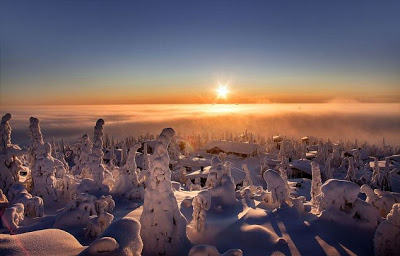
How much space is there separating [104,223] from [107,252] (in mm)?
5279

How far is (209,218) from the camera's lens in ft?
52.5

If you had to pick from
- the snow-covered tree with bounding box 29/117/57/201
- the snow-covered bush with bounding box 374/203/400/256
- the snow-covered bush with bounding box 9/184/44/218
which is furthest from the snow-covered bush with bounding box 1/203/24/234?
the snow-covered bush with bounding box 374/203/400/256

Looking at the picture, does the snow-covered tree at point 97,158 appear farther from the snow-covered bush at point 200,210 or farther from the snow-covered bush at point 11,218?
the snow-covered bush at point 200,210

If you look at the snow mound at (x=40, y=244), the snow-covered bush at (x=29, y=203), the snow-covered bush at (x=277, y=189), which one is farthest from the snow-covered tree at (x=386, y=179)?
the snow mound at (x=40, y=244)

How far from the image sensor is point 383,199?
15180 mm

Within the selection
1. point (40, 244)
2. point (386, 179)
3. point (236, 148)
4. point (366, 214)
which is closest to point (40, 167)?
point (40, 244)

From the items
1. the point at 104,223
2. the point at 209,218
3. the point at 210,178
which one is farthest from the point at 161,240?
the point at 210,178

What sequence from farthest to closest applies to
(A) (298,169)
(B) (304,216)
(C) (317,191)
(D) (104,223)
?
(A) (298,169)
(C) (317,191)
(B) (304,216)
(D) (104,223)

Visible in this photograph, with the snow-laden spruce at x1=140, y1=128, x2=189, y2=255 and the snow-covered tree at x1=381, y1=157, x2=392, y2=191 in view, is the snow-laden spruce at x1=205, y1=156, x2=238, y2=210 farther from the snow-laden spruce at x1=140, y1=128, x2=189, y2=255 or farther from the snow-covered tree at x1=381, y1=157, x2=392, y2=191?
the snow-covered tree at x1=381, y1=157, x2=392, y2=191

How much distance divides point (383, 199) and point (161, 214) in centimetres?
1324

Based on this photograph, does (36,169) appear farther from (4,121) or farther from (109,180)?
(109,180)

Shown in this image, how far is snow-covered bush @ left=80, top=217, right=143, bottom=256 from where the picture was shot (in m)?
7.66

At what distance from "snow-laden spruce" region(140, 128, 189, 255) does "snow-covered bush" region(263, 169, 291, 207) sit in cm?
900

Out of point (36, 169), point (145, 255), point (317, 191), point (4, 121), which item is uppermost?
point (4, 121)
